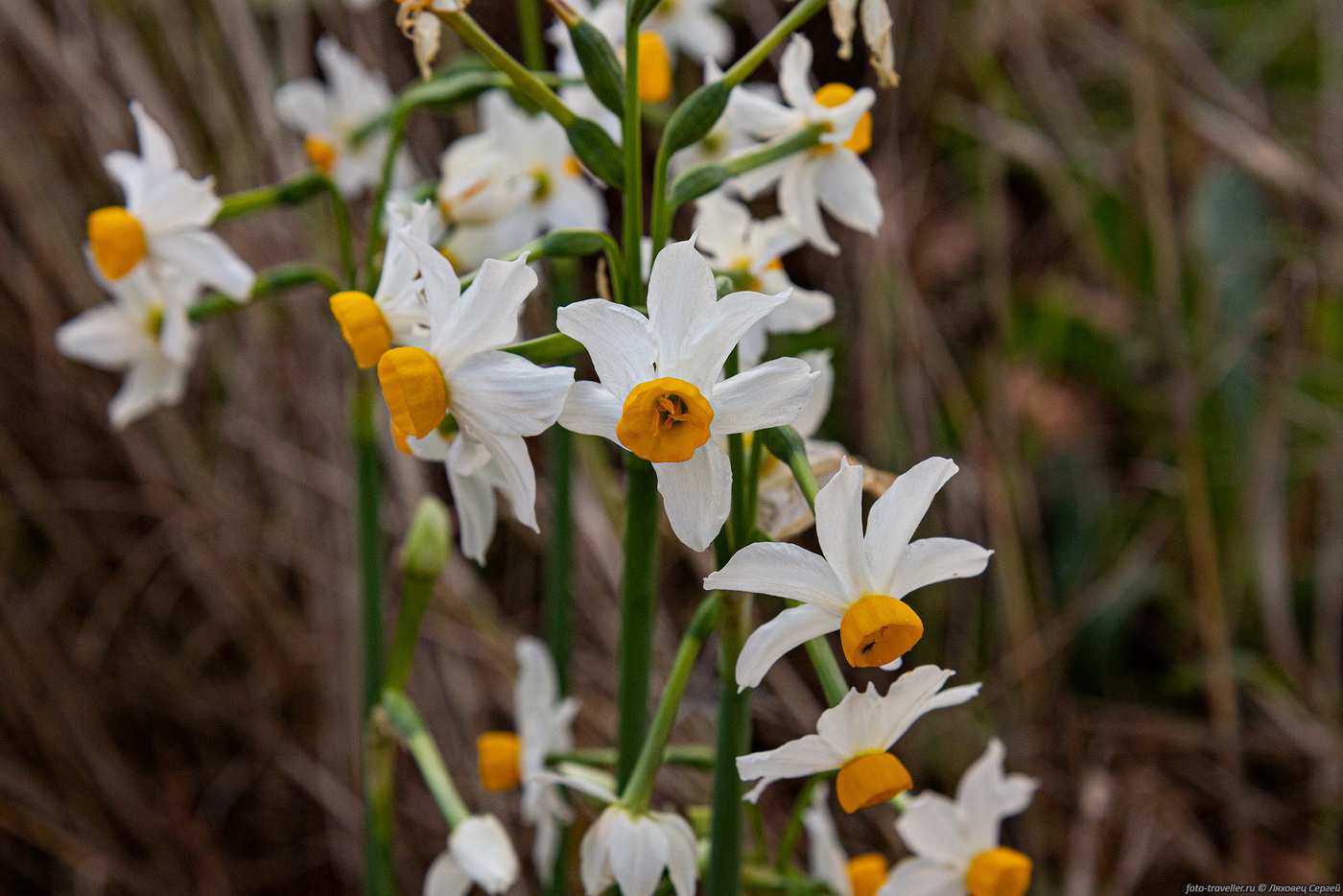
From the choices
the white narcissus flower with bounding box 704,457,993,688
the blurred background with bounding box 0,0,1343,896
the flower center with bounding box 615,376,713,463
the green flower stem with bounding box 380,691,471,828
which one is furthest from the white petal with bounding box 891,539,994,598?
the blurred background with bounding box 0,0,1343,896

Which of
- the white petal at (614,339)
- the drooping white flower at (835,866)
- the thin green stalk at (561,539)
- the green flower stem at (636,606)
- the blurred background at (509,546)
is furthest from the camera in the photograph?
the blurred background at (509,546)

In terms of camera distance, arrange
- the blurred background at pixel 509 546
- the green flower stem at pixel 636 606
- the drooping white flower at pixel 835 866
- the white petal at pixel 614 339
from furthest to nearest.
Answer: the blurred background at pixel 509 546
the drooping white flower at pixel 835 866
the green flower stem at pixel 636 606
the white petal at pixel 614 339

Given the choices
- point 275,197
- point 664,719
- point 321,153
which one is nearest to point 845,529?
point 664,719

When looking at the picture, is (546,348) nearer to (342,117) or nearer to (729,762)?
(729,762)

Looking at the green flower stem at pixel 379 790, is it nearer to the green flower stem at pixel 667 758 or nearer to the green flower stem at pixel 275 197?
the green flower stem at pixel 667 758

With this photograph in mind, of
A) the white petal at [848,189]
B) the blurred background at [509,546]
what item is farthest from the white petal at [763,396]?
the blurred background at [509,546]

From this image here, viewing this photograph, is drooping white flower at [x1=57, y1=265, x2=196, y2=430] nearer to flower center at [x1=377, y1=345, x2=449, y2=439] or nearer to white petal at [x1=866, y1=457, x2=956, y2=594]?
flower center at [x1=377, y1=345, x2=449, y2=439]
